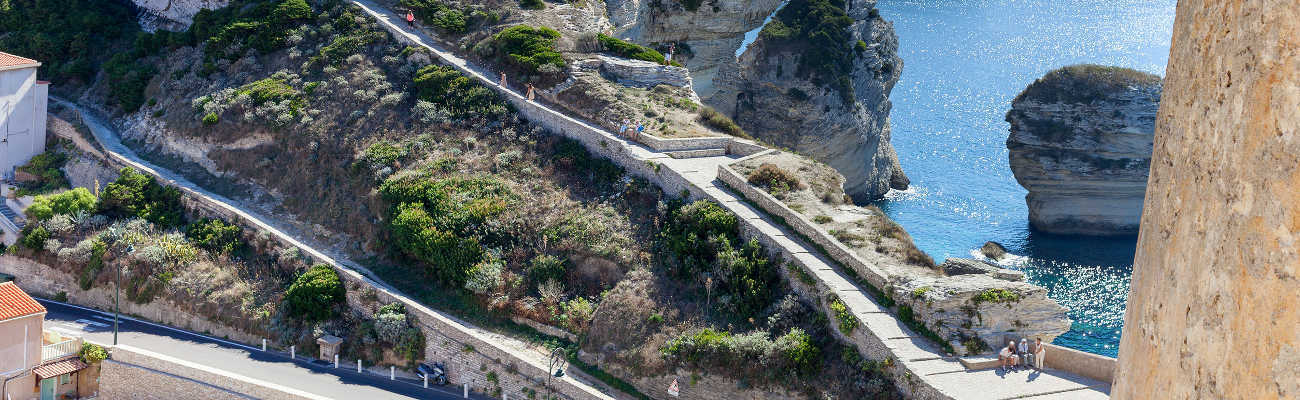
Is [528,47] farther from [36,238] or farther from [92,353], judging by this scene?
[92,353]

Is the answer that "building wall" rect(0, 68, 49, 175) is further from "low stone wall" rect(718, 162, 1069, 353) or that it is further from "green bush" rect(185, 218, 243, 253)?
"low stone wall" rect(718, 162, 1069, 353)

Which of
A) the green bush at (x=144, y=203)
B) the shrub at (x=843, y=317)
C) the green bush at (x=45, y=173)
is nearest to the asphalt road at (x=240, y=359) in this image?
the green bush at (x=144, y=203)

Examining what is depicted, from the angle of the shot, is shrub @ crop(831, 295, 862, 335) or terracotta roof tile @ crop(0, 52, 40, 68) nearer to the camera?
shrub @ crop(831, 295, 862, 335)

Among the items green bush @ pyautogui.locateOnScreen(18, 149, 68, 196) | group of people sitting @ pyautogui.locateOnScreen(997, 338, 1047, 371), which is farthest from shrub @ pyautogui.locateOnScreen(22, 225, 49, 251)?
group of people sitting @ pyautogui.locateOnScreen(997, 338, 1047, 371)

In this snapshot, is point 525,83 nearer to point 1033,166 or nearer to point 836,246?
point 836,246

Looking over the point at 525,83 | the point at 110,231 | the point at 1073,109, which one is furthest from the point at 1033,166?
the point at 110,231

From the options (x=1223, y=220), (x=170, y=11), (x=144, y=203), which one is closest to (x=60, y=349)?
(x=144, y=203)
